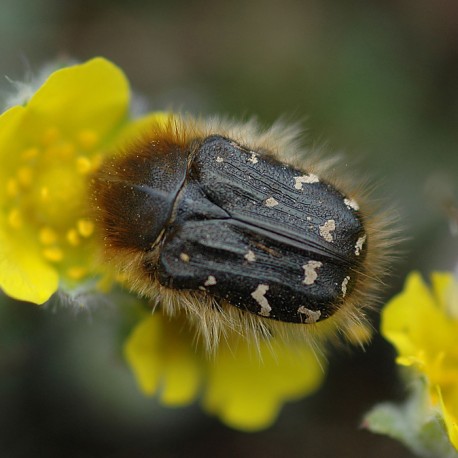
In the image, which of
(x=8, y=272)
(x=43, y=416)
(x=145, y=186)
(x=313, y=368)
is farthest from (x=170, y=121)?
(x=43, y=416)

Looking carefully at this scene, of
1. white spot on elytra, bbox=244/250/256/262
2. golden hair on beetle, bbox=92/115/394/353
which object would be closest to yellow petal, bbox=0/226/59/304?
golden hair on beetle, bbox=92/115/394/353

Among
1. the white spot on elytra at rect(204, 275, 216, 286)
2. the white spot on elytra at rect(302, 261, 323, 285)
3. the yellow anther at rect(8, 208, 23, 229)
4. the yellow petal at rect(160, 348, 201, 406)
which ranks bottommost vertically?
the yellow petal at rect(160, 348, 201, 406)

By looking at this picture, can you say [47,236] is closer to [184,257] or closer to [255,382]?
[184,257]

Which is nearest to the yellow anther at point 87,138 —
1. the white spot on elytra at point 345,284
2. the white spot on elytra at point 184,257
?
the white spot on elytra at point 184,257

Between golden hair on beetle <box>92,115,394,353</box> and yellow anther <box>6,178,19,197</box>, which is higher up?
golden hair on beetle <box>92,115,394,353</box>

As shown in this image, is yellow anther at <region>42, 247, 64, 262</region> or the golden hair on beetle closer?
the golden hair on beetle

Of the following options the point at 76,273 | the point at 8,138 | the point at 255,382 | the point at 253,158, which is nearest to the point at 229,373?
the point at 255,382

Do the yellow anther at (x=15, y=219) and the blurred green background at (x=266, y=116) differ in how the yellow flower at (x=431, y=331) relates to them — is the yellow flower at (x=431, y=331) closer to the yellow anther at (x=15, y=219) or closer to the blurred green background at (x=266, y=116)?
the blurred green background at (x=266, y=116)

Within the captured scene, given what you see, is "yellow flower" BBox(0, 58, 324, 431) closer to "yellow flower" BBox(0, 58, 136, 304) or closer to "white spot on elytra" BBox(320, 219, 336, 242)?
"yellow flower" BBox(0, 58, 136, 304)
